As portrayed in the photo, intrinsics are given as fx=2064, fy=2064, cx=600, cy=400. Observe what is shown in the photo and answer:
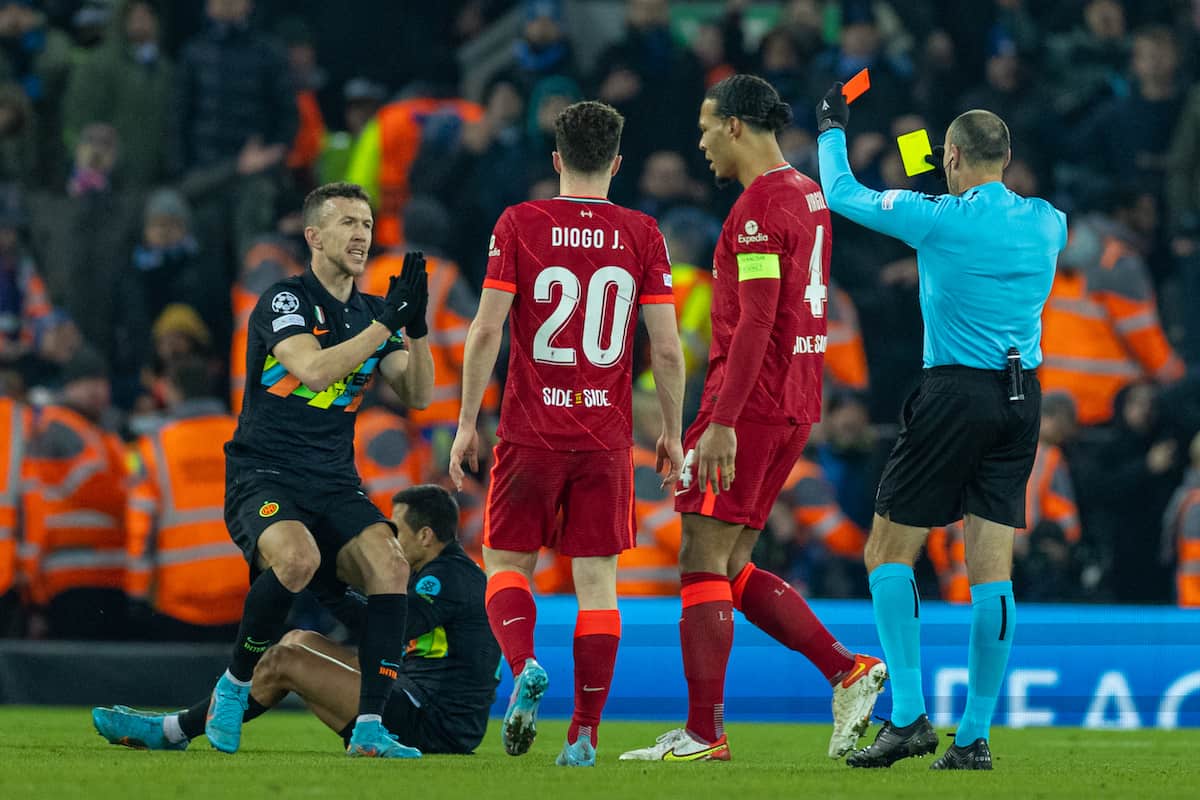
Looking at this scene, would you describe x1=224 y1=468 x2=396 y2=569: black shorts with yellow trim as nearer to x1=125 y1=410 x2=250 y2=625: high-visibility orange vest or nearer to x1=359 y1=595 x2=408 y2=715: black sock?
x1=359 y1=595 x2=408 y2=715: black sock

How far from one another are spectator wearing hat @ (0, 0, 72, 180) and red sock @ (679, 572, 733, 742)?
854cm

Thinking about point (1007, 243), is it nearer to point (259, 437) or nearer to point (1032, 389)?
point (1032, 389)

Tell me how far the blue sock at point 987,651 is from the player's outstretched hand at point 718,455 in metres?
0.94

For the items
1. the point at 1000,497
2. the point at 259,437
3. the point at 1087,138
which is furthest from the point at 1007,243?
the point at 1087,138

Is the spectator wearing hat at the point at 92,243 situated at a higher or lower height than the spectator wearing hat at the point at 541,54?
lower

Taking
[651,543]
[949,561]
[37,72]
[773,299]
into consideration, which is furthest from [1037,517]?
[37,72]

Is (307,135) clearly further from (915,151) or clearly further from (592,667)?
(592,667)

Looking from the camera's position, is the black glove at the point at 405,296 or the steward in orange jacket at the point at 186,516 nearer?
the black glove at the point at 405,296

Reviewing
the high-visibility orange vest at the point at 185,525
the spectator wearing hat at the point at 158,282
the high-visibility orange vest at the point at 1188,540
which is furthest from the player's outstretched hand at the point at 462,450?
the spectator wearing hat at the point at 158,282

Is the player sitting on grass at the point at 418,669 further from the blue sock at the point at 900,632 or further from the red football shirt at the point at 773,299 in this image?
the blue sock at the point at 900,632

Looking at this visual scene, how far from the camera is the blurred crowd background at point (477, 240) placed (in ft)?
37.8

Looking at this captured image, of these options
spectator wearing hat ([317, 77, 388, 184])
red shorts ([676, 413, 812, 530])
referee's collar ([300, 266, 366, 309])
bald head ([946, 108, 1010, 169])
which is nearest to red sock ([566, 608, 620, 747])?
red shorts ([676, 413, 812, 530])

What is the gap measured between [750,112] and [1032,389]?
1.41 metres

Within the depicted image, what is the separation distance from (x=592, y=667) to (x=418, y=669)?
1035 mm
